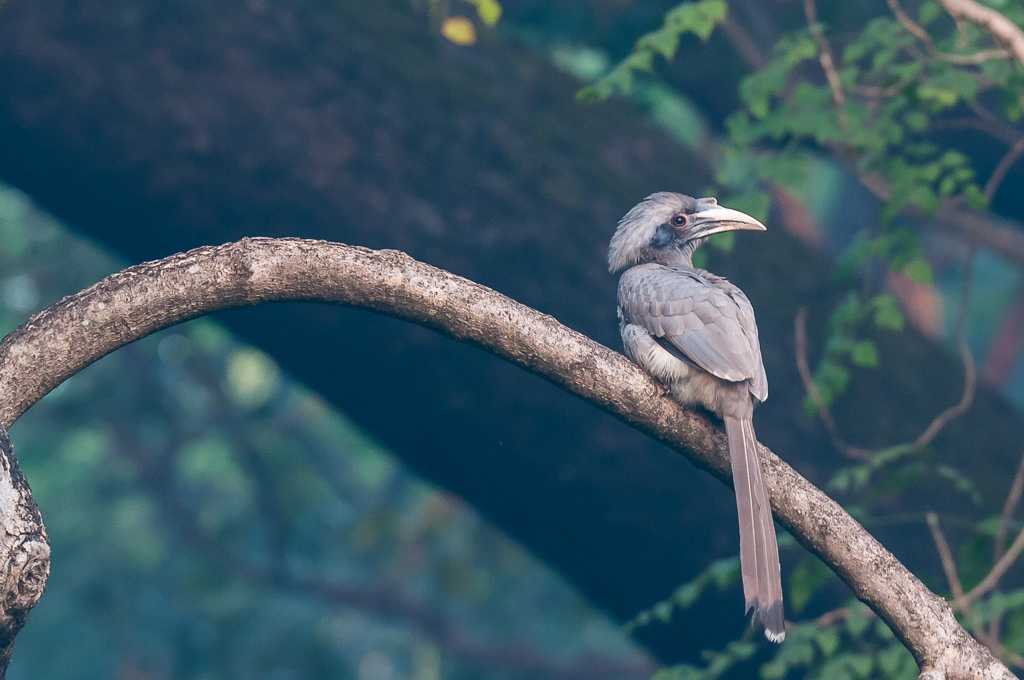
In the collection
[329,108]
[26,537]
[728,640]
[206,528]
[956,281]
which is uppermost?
[956,281]

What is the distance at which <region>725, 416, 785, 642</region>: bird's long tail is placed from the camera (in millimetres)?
2787

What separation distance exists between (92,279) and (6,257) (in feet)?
2.48

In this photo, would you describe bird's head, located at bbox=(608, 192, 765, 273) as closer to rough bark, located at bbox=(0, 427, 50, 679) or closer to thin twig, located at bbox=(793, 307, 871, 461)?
thin twig, located at bbox=(793, 307, 871, 461)

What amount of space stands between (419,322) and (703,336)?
0.95 m

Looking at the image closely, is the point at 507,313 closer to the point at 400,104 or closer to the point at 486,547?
the point at 400,104

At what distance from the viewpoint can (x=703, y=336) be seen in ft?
10.8

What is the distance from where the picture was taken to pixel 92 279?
10109 mm

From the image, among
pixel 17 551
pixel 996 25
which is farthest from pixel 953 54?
pixel 17 551

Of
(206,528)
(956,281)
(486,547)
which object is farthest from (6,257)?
(956,281)

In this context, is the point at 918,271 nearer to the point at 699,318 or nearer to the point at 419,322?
the point at 699,318

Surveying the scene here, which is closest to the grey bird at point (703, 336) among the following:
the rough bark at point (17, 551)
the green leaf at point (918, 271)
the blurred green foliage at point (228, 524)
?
the green leaf at point (918, 271)

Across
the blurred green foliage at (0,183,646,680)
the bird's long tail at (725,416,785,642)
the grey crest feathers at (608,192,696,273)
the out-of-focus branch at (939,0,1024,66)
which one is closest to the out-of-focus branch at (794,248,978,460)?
the grey crest feathers at (608,192,696,273)

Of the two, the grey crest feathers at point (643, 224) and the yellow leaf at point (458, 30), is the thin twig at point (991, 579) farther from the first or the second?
the yellow leaf at point (458, 30)

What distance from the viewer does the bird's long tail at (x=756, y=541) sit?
9.14ft
